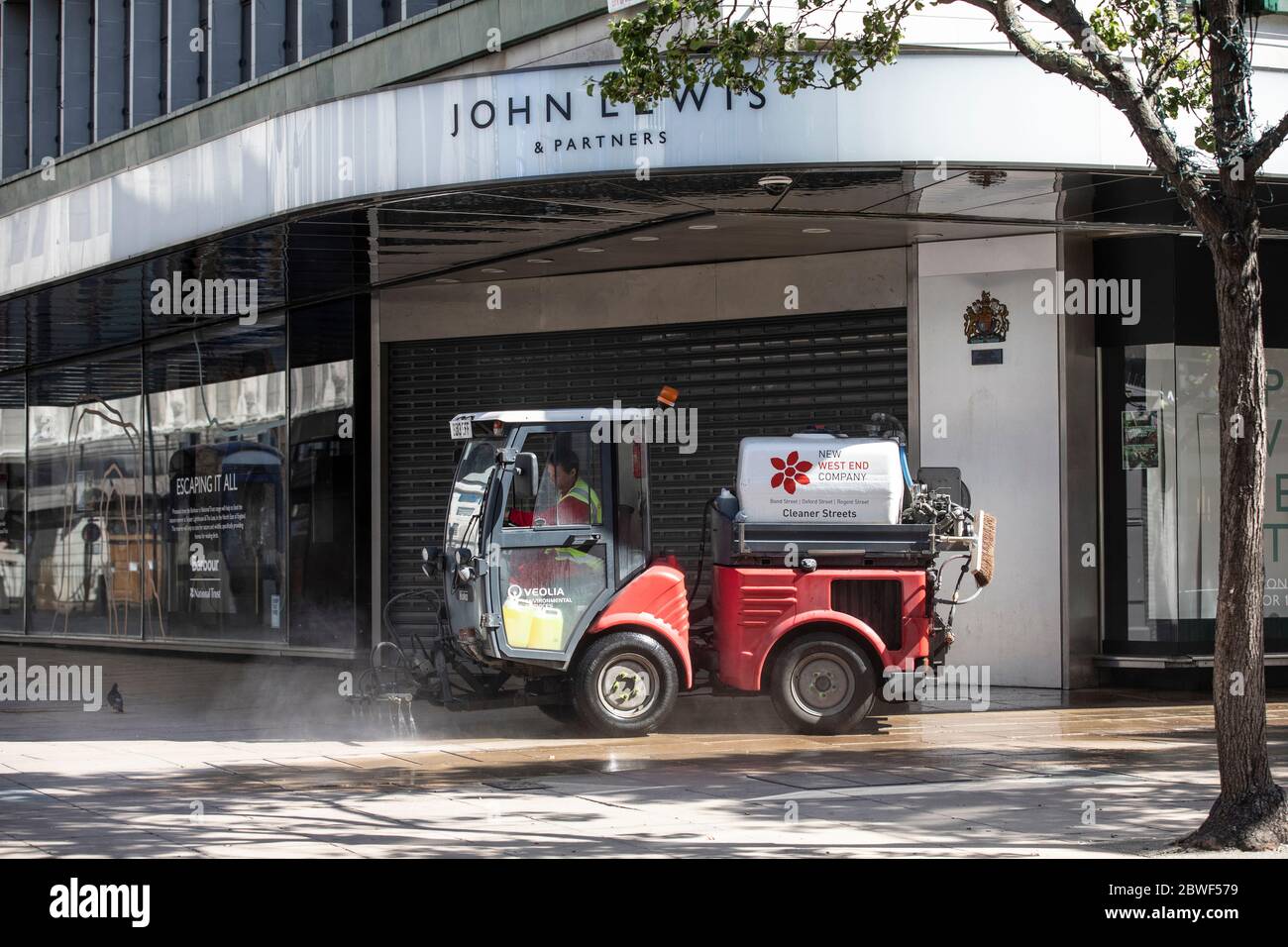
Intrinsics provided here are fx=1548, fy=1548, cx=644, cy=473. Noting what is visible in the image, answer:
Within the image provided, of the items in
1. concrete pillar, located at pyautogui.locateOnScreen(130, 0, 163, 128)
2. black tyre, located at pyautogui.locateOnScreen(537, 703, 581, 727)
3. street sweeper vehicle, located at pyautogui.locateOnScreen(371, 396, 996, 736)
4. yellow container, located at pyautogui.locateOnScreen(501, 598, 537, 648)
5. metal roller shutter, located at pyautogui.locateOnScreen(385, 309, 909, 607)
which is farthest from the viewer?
concrete pillar, located at pyautogui.locateOnScreen(130, 0, 163, 128)

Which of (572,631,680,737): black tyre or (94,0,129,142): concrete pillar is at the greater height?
(94,0,129,142): concrete pillar

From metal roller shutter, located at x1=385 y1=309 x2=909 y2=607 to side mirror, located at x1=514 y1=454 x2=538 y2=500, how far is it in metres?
3.43

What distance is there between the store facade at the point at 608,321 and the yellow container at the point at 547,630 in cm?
342

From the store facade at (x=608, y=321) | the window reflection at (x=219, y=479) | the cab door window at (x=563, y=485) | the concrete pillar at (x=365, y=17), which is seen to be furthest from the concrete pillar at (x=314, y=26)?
the cab door window at (x=563, y=485)

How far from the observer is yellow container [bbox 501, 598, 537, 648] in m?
11.2

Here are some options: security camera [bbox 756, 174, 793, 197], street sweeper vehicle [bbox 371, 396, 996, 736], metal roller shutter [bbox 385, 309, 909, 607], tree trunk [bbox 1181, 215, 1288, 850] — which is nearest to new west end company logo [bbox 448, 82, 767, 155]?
security camera [bbox 756, 174, 793, 197]

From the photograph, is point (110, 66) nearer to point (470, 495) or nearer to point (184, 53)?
point (184, 53)

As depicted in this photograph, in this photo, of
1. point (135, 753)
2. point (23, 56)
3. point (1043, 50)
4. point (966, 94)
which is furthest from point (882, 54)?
point (23, 56)

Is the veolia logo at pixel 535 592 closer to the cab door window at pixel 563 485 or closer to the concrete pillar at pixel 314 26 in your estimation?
the cab door window at pixel 563 485

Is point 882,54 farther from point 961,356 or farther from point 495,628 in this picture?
point 961,356

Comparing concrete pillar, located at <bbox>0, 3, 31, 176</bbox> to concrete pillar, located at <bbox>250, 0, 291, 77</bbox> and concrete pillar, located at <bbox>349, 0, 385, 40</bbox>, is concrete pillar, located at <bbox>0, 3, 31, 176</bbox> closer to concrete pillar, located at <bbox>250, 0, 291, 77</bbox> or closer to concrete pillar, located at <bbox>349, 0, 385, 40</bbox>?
concrete pillar, located at <bbox>250, 0, 291, 77</bbox>

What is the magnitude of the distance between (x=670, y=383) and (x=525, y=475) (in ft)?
18.5

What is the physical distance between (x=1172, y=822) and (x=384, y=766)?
508 centimetres

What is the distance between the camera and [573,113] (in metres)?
12.0
